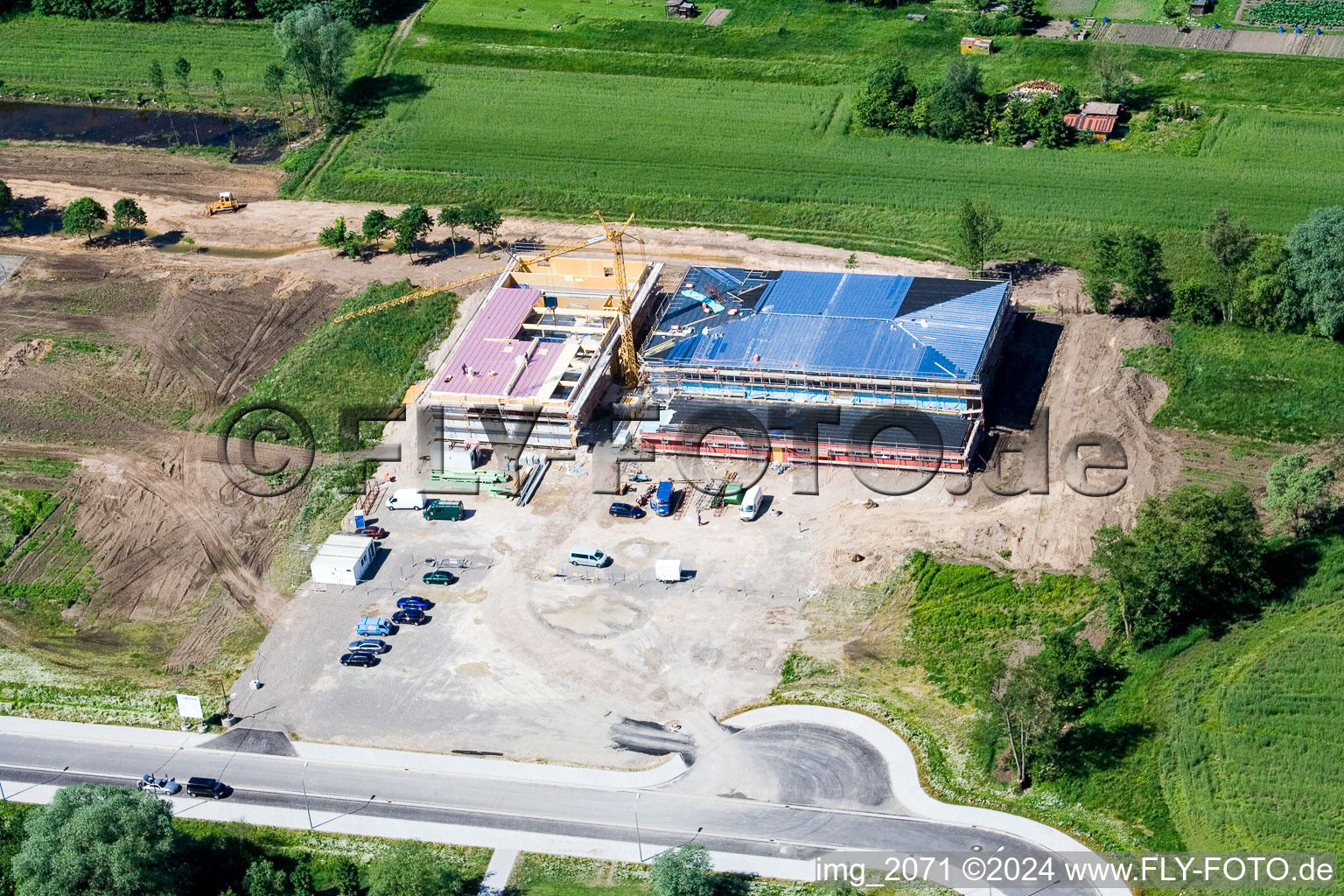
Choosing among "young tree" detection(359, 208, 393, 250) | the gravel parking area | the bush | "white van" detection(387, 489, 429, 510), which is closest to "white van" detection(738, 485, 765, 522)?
the gravel parking area

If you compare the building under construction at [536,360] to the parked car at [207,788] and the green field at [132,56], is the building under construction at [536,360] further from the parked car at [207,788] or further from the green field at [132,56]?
the green field at [132,56]

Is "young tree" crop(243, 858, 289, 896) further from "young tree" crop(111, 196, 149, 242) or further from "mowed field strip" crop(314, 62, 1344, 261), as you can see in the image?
"young tree" crop(111, 196, 149, 242)

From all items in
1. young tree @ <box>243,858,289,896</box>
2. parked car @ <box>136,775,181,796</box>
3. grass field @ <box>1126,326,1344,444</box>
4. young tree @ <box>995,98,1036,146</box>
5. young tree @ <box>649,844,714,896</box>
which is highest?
young tree @ <box>995,98,1036,146</box>

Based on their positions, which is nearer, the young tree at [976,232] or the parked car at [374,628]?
the parked car at [374,628]

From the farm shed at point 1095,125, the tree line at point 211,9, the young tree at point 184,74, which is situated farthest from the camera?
the tree line at point 211,9

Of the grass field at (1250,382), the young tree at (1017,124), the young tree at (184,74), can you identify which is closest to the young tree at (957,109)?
the young tree at (1017,124)

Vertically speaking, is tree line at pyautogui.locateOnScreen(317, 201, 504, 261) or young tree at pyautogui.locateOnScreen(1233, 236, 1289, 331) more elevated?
young tree at pyautogui.locateOnScreen(1233, 236, 1289, 331)

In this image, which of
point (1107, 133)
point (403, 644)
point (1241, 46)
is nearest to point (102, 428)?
point (403, 644)
